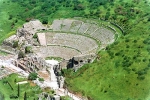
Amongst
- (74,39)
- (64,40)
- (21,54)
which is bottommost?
(21,54)

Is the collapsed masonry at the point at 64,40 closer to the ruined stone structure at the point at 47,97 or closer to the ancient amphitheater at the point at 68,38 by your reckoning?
the ancient amphitheater at the point at 68,38

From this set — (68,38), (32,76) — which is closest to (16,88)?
(32,76)

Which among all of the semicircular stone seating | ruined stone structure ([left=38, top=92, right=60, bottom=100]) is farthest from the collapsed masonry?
ruined stone structure ([left=38, top=92, right=60, bottom=100])

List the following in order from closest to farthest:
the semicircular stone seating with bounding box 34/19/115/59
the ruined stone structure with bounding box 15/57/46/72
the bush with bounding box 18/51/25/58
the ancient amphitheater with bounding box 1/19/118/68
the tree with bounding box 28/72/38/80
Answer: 1. the tree with bounding box 28/72/38/80
2. the ruined stone structure with bounding box 15/57/46/72
3. the ancient amphitheater with bounding box 1/19/118/68
4. the bush with bounding box 18/51/25/58
5. the semicircular stone seating with bounding box 34/19/115/59

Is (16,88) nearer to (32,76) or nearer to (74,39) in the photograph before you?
(32,76)

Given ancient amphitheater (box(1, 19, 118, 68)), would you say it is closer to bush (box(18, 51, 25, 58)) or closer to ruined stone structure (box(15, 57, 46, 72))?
bush (box(18, 51, 25, 58))

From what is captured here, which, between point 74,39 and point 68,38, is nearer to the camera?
point 74,39
